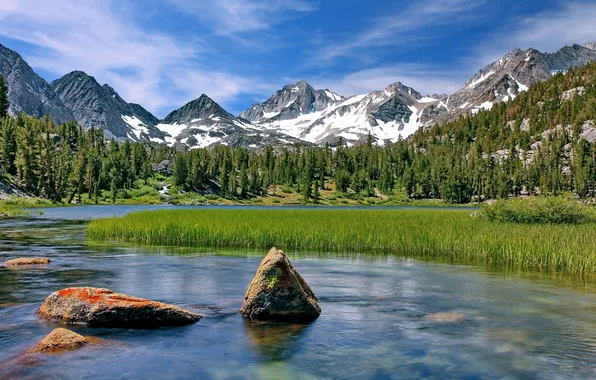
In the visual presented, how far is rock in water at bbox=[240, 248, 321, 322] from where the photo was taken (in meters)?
16.9

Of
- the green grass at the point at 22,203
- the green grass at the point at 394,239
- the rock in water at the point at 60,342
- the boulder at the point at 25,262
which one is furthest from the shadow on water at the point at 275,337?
the green grass at the point at 22,203

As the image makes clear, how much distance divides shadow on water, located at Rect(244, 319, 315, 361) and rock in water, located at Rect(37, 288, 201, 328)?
8.06ft

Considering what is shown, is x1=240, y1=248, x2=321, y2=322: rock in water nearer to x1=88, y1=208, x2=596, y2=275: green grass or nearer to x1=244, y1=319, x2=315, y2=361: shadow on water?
x1=244, y1=319, x2=315, y2=361: shadow on water

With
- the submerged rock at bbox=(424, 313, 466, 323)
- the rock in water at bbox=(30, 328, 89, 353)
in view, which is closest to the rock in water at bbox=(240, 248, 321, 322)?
the submerged rock at bbox=(424, 313, 466, 323)

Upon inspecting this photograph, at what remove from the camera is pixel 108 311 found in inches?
619

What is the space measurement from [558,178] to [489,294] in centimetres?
19884

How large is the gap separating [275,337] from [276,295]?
2.17 metres

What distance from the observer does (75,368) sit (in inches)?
469

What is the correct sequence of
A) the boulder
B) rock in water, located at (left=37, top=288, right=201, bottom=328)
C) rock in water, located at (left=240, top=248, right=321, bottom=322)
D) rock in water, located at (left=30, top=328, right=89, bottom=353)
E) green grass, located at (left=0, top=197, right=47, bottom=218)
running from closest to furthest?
rock in water, located at (left=30, top=328, right=89, bottom=353) → rock in water, located at (left=37, top=288, right=201, bottom=328) → rock in water, located at (left=240, top=248, right=321, bottom=322) → the boulder → green grass, located at (left=0, top=197, right=47, bottom=218)

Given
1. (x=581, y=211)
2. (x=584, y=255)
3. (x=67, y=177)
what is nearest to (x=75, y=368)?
(x=584, y=255)

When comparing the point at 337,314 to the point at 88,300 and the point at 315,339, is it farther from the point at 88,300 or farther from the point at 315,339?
the point at 88,300

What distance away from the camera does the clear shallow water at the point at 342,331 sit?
488 inches

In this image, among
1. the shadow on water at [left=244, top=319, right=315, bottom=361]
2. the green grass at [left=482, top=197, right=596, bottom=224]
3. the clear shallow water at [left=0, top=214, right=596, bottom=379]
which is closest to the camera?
the clear shallow water at [left=0, top=214, right=596, bottom=379]

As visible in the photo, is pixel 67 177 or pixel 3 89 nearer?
pixel 67 177
